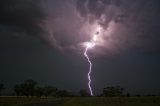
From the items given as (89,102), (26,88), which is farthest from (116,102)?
(26,88)

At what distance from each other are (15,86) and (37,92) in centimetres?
1613

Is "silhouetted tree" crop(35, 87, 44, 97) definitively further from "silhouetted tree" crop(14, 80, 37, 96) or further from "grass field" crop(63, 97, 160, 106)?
"grass field" crop(63, 97, 160, 106)

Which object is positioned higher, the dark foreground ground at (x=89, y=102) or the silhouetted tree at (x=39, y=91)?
the silhouetted tree at (x=39, y=91)

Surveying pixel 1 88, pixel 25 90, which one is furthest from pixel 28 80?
pixel 1 88

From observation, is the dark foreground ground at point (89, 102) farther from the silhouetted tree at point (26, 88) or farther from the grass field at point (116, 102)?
the silhouetted tree at point (26, 88)

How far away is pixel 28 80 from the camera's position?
186 metres

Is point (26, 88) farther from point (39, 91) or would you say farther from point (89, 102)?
point (89, 102)

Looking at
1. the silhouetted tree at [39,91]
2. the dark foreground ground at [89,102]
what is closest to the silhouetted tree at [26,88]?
the silhouetted tree at [39,91]

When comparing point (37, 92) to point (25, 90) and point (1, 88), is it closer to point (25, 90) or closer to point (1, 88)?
point (25, 90)

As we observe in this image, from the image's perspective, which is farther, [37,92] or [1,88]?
[37,92]

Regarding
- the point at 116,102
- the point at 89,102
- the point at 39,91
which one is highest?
the point at 39,91

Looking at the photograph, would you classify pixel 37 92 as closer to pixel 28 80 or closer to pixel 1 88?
pixel 28 80

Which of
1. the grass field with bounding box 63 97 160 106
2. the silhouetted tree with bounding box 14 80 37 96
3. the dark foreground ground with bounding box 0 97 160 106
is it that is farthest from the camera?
the silhouetted tree with bounding box 14 80 37 96

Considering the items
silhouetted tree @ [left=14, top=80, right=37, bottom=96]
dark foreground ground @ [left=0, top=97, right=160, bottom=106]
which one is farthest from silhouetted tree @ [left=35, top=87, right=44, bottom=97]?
dark foreground ground @ [left=0, top=97, right=160, bottom=106]
